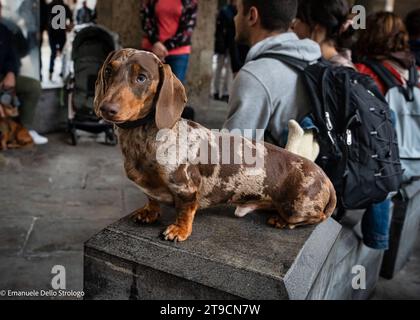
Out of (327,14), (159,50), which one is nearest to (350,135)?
(327,14)

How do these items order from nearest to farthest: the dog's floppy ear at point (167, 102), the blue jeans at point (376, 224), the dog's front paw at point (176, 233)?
the dog's floppy ear at point (167, 102), the dog's front paw at point (176, 233), the blue jeans at point (376, 224)

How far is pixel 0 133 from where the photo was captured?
5.80 metres

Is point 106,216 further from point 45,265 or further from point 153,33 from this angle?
point 153,33

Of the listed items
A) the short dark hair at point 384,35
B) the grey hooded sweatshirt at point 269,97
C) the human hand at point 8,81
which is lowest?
the human hand at point 8,81

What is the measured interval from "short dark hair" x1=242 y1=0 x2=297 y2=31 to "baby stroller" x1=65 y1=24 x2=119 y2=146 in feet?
12.1

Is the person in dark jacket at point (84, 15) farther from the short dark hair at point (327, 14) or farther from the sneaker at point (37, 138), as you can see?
the short dark hair at point (327, 14)

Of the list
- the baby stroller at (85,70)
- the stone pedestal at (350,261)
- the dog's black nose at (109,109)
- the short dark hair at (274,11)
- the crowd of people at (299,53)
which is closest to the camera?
the dog's black nose at (109,109)

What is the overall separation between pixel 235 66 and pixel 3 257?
4844 millimetres

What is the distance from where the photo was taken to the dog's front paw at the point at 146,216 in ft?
6.04

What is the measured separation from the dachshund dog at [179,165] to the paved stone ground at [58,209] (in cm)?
182

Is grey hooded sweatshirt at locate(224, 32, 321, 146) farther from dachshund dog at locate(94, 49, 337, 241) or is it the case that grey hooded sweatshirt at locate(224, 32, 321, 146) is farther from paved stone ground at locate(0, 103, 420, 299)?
paved stone ground at locate(0, 103, 420, 299)

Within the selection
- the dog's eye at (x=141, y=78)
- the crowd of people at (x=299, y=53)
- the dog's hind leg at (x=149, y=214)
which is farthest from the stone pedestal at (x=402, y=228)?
the dog's eye at (x=141, y=78)

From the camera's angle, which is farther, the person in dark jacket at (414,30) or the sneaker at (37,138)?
the sneaker at (37,138)

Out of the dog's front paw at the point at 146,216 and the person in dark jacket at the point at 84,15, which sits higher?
the person in dark jacket at the point at 84,15
